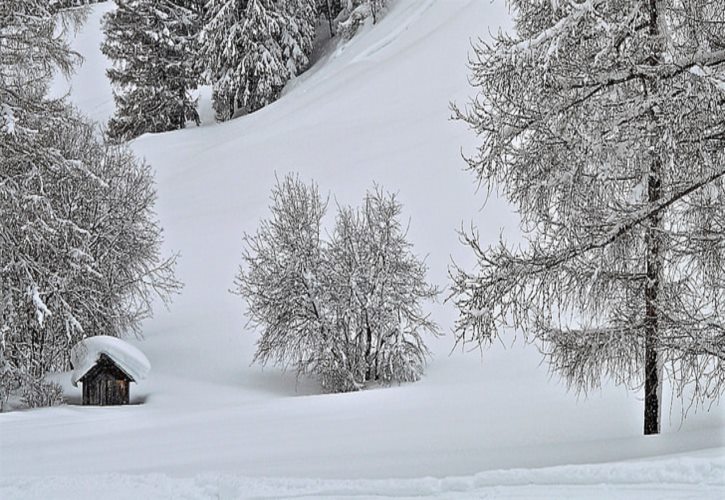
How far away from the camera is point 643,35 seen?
283 inches

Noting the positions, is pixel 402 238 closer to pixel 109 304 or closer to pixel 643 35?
pixel 109 304

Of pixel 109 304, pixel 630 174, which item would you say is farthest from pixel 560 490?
pixel 109 304

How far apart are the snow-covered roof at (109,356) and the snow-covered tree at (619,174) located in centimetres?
814

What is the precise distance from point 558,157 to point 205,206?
1821 cm

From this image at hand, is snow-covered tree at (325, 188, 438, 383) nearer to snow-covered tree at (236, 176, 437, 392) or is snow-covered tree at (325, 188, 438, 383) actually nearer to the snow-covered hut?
snow-covered tree at (236, 176, 437, 392)

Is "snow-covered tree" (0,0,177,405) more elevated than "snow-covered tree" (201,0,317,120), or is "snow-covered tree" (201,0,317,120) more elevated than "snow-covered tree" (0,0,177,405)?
"snow-covered tree" (201,0,317,120)

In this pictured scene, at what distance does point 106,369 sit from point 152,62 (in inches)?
711

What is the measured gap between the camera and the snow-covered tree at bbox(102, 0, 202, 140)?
29.1 m

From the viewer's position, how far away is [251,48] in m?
29.1

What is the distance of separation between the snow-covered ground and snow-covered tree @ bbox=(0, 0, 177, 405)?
4.08 ft

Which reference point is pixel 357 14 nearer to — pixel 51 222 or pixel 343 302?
pixel 343 302

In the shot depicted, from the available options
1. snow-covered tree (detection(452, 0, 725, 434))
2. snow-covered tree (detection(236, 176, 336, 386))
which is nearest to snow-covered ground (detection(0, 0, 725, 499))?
snow-covered tree (detection(236, 176, 336, 386))

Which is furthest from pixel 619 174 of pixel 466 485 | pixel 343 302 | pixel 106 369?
pixel 106 369

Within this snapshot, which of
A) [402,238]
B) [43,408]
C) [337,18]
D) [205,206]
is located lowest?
[43,408]
